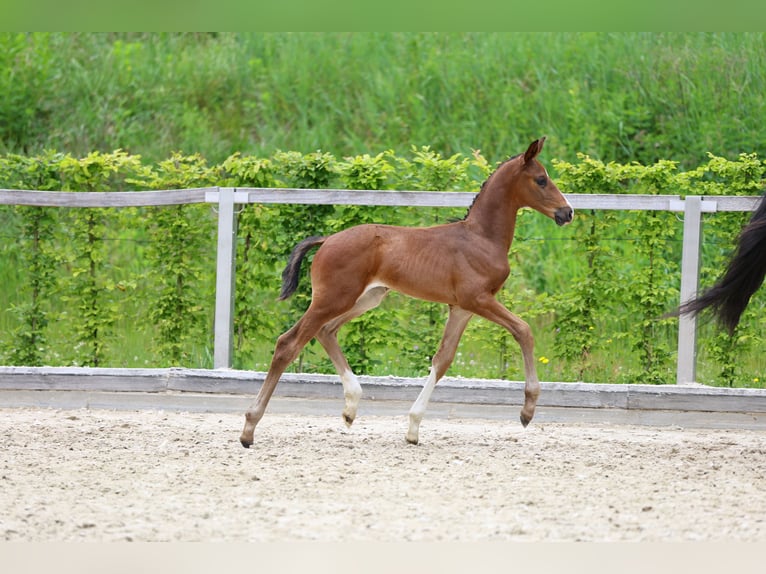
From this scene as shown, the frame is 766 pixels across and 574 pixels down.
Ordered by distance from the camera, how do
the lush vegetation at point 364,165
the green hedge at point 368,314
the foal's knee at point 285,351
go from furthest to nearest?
the lush vegetation at point 364,165 < the green hedge at point 368,314 < the foal's knee at point 285,351

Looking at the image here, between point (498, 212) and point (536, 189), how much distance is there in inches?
11.5

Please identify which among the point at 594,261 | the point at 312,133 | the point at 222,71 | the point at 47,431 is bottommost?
the point at 47,431

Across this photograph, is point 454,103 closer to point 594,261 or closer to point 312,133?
point 312,133

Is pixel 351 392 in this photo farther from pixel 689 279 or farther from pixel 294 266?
pixel 689 279

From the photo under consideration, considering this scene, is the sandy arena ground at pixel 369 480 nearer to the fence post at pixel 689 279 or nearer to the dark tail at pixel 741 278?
the fence post at pixel 689 279

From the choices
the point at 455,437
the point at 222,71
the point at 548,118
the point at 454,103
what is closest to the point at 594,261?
the point at 455,437

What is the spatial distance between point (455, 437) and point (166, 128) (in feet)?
29.7

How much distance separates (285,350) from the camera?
20.9ft

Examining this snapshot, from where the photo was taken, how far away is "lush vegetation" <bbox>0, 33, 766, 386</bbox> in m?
8.11

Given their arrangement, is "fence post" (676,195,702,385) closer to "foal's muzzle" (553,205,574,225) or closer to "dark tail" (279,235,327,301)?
"foal's muzzle" (553,205,574,225)

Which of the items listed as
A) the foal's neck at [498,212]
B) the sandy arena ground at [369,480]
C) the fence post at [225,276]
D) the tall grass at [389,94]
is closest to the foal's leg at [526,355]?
the sandy arena ground at [369,480]

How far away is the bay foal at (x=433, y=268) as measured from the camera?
626 centimetres

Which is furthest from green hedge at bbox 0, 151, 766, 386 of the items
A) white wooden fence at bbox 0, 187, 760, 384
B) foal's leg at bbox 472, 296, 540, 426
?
foal's leg at bbox 472, 296, 540, 426

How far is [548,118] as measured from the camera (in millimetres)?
13453
